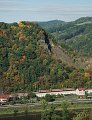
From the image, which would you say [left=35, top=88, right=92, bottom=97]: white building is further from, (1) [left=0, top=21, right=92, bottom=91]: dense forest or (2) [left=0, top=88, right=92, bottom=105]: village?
(1) [left=0, top=21, right=92, bottom=91]: dense forest

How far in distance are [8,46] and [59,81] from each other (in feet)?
58.8

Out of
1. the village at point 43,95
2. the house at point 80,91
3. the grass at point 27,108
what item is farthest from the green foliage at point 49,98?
the house at point 80,91

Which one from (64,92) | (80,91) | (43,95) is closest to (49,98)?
(43,95)

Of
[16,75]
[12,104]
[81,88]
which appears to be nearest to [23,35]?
[16,75]

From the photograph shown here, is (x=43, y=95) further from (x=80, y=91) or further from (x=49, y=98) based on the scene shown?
(x=80, y=91)

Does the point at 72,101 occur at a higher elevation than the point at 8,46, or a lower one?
lower

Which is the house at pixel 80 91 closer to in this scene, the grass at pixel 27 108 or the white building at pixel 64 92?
the white building at pixel 64 92

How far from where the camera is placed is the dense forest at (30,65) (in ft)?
403

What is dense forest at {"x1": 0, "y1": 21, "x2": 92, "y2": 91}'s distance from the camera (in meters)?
123

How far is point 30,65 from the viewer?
127 m

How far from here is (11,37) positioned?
441 ft

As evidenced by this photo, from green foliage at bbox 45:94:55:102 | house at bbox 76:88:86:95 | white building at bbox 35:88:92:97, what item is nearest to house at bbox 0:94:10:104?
green foliage at bbox 45:94:55:102

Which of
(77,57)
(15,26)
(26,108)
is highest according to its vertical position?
(15,26)

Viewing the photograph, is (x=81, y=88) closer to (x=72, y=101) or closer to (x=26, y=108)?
(x=72, y=101)
